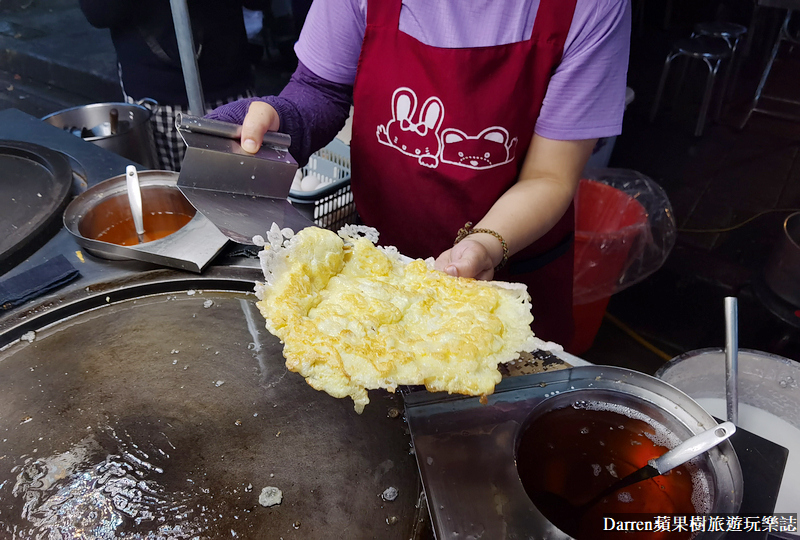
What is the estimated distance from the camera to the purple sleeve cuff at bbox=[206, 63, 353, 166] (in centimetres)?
189

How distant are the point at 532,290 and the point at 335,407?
1.07m

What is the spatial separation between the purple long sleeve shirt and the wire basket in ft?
1.74

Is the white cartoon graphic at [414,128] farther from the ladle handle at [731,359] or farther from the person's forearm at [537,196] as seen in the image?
the ladle handle at [731,359]

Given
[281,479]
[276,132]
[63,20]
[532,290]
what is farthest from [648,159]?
[63,20]

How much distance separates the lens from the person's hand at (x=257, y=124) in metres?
1.62

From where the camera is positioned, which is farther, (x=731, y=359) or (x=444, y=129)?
(x=444, y=129)

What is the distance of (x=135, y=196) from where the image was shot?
1912mm

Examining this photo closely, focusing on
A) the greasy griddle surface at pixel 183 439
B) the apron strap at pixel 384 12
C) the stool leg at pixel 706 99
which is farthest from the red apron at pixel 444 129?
the stool leg at pixel 706 99

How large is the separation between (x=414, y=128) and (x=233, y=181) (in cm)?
A: 66

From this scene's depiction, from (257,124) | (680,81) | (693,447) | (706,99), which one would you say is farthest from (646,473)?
(680,81)

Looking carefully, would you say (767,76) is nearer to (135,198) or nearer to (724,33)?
(724,33)

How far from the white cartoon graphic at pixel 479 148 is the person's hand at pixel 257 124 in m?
0.59

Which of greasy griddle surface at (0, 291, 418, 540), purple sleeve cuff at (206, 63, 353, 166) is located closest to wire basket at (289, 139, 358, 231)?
purple sleeve cuff at (206, 63, 353, 166)

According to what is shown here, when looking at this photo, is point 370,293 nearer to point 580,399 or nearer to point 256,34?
point 580,399
